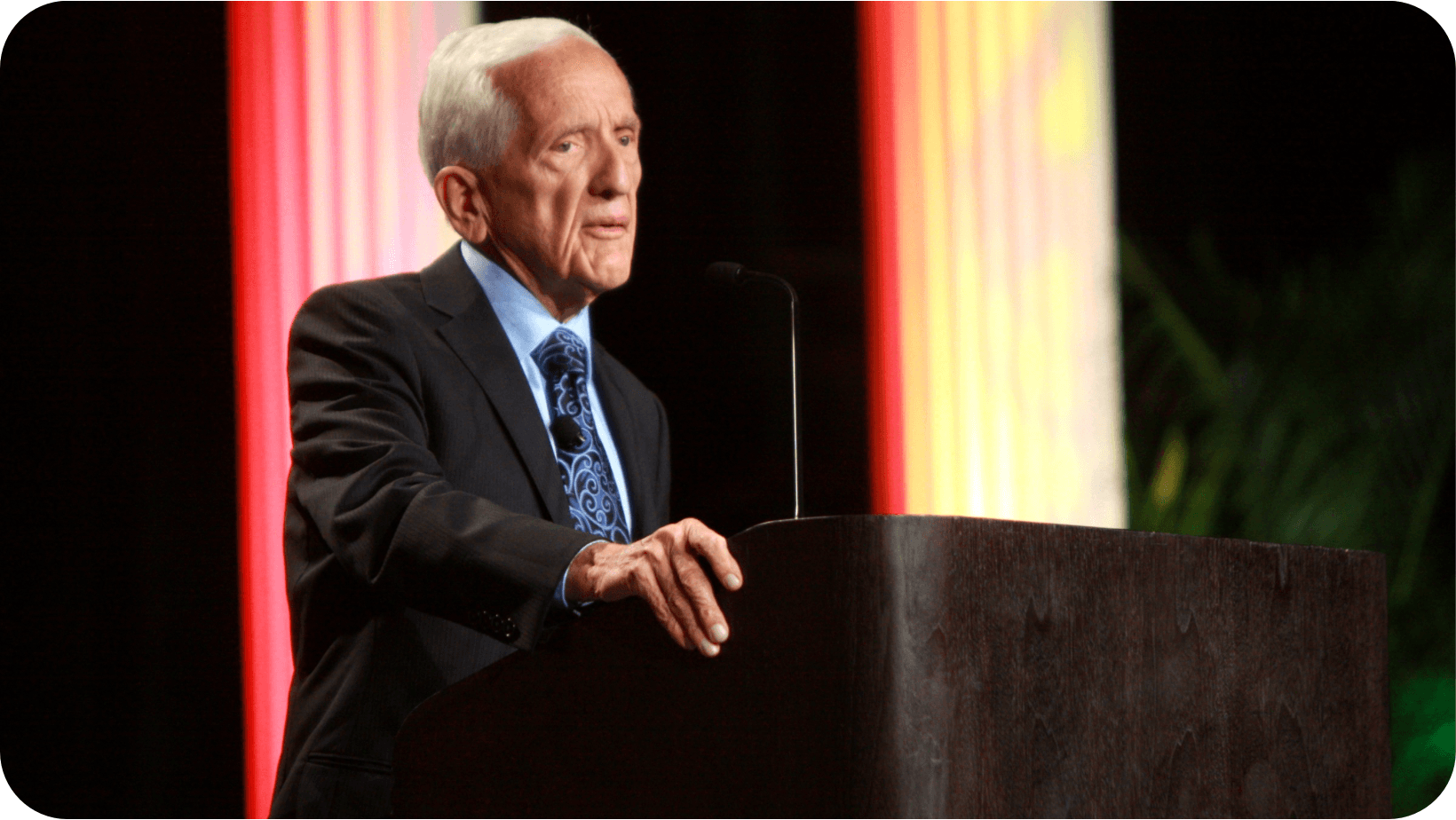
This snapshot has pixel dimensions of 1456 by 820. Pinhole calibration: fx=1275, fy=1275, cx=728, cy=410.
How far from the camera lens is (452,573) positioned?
1229 millimetres

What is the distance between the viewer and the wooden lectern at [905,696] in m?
0.96

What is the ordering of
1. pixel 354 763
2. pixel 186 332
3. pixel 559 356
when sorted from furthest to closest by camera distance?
pixel 186 332 < pixel 559 356 < pixel 354 763

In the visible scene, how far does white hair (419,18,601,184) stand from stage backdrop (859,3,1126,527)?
109cm

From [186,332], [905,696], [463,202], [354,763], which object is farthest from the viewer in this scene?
[186,332]

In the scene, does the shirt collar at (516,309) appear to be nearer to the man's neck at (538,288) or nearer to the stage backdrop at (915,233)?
the man's neck at (538,288)

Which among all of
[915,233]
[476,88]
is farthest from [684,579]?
[915,233]

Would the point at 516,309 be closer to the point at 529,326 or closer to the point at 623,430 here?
the point at 529,326

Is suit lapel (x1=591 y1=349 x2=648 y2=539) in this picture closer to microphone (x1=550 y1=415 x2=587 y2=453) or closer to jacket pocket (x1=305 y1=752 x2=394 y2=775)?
microphone (x1=550 y1=415 x2=587 y2=453)

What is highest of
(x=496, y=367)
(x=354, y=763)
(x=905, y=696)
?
(x=496, y=367)

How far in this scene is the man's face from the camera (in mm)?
1820

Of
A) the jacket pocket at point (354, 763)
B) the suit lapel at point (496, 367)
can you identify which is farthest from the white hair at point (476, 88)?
the jacket pocket at point (354, 763)

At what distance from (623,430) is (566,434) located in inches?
9.3

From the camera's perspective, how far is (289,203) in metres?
2.40

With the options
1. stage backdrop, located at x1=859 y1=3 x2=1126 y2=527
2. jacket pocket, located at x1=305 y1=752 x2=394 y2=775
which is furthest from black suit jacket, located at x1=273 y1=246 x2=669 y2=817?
stage backdrop, located at x1=859 y1=3 x2=1126 y2=527
